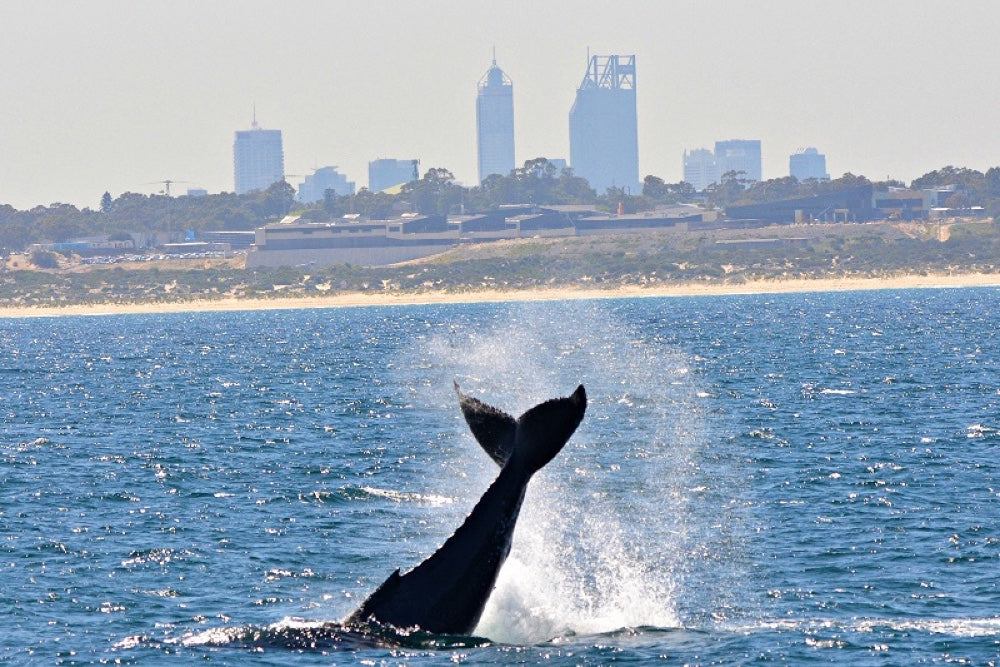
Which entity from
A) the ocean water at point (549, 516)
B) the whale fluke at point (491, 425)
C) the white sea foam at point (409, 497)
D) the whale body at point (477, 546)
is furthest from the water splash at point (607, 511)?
the whale fluke at point (491, 425)

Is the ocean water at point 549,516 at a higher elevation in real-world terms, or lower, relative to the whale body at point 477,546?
lower

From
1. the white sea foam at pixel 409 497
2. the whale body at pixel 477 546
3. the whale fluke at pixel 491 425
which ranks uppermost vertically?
the whale fluke at pixel 491 425

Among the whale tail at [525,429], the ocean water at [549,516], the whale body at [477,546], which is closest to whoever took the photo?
the whale tail at [525,429]

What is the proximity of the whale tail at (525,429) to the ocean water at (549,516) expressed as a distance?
308 cm

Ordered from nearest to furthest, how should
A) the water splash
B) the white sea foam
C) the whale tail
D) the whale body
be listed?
the whale tail < the whale body < the water splash < the white sea foam

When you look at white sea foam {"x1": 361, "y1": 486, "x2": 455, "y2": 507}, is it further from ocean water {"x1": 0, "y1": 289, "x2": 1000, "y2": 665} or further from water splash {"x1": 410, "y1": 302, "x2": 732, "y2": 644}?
water splash {"x1": 410, "y1": 302, "x2": 732, "y2": 644}

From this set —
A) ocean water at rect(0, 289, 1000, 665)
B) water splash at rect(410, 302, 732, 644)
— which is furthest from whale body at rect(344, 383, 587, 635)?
water splash at rect(410, 302, 732, 644)

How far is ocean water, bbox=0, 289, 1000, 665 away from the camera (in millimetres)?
27469

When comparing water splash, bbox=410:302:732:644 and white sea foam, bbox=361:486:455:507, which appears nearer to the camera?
water splash, bbox=410:302:732:644

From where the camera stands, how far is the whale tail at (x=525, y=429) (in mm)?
24094

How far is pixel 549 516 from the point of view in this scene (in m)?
40.1

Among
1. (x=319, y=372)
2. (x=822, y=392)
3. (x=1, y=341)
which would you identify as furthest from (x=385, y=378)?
(x=1, y=341)

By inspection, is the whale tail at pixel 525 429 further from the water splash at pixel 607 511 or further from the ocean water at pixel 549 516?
the water splash at pixel 607 511

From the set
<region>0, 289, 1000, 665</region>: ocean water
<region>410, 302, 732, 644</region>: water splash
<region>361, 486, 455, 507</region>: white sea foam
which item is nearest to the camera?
<region>0, 289, 1000, 665</region>: ocean water
